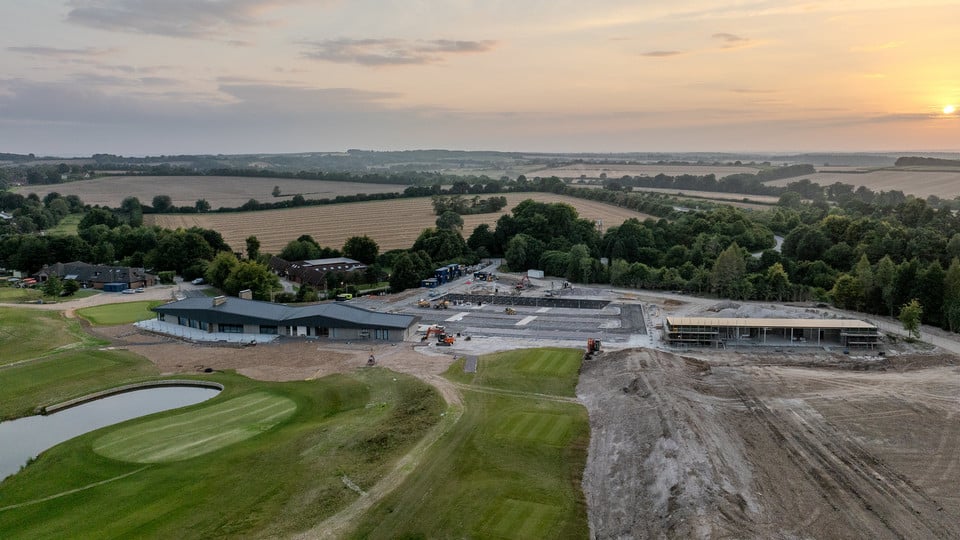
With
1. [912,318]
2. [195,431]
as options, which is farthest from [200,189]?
[912,318]

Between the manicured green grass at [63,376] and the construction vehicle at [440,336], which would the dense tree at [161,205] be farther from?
the construction vehicle at [440,336]

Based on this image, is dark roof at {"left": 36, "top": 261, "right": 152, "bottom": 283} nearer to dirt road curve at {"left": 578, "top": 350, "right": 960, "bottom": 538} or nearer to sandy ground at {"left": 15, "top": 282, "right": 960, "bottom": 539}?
sandy ground at {"left": 15, "top": 282, "right": 960, "bottom": 539}

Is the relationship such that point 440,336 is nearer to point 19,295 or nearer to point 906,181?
point 19,295

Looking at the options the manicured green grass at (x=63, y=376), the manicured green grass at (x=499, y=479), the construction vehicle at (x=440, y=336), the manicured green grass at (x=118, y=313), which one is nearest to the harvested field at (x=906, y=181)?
the construction vehicle at (x=440, y=336)

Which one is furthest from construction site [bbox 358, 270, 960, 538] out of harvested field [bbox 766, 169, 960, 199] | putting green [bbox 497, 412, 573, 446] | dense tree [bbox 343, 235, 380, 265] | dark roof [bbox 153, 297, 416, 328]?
harvested field [bbox 766, 169, 960, 199]

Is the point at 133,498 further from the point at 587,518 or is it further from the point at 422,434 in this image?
the point at 587,518
